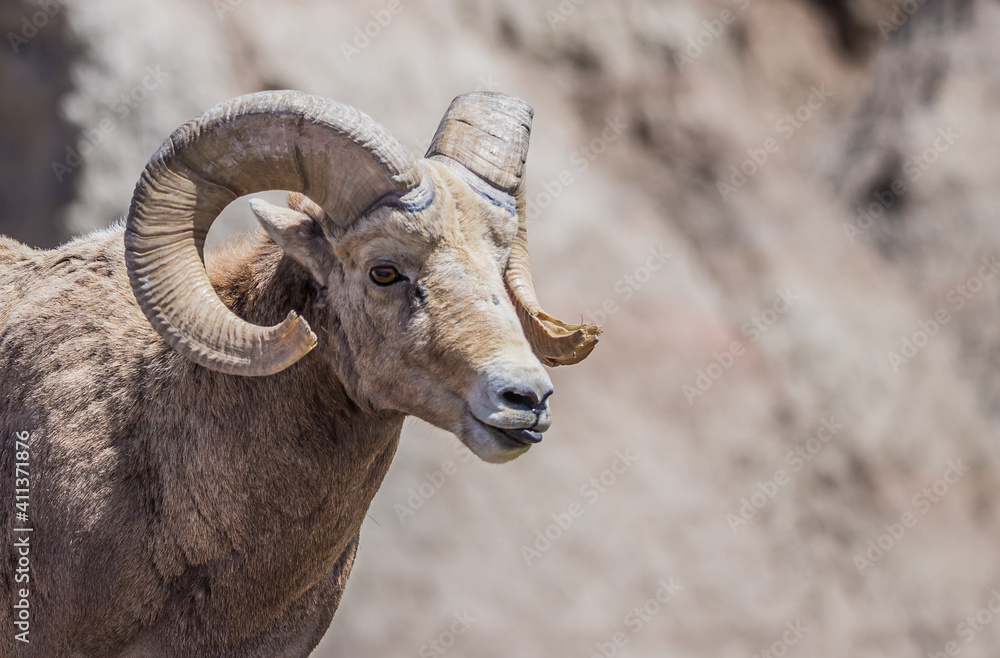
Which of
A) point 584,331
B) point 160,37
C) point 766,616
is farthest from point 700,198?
point 584,331

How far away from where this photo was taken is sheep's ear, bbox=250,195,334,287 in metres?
4.40

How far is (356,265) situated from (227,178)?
651mm

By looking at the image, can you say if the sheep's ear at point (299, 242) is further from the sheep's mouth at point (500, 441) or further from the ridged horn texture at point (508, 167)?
the sheep's mouth at point (500, 441)

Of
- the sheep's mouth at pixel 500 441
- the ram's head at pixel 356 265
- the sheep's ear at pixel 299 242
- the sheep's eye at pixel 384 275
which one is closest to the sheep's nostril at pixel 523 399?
the ram's head at pixel 356 265

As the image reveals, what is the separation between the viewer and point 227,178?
→ 170 inches

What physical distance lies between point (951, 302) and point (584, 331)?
9619 millimetres

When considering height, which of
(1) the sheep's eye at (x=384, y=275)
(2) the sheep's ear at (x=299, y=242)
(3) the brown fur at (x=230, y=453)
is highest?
(2) the sheep's ear at (x=299, y=242)

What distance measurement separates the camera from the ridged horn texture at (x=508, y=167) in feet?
15.3

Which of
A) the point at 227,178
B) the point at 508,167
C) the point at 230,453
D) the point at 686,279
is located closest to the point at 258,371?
the point at 230,453

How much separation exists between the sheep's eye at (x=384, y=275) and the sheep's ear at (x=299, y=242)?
0.85 ft

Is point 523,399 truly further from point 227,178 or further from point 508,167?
point 227,178

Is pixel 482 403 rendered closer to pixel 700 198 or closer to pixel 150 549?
pixel 150 549

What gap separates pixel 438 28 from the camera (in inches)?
464

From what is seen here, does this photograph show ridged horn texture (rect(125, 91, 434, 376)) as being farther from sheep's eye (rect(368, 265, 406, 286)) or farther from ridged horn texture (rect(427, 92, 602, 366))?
ridged horn texture (rect(427, 92, 602, 366))
